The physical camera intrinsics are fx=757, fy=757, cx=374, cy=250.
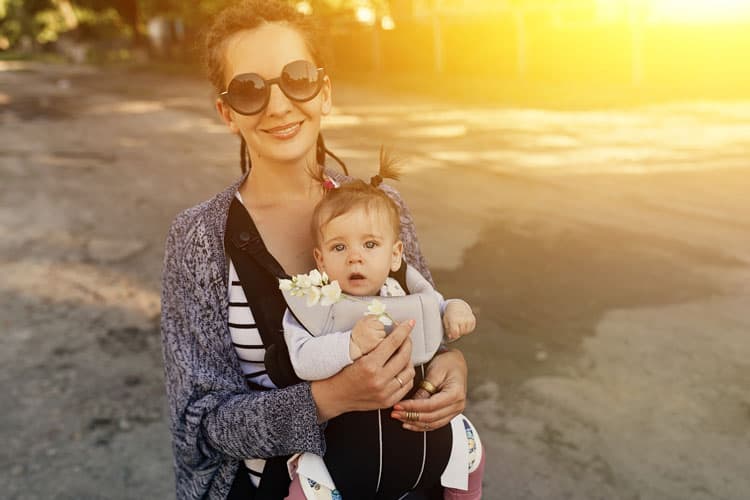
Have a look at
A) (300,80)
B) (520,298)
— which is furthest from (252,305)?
(520,298)

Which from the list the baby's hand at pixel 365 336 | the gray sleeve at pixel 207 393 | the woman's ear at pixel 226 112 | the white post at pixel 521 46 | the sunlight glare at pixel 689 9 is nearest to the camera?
the baby's hand at pixel 365 336

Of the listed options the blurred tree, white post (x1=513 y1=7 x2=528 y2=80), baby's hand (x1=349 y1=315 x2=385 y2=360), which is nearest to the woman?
baby's hand (x1=349 y1=315 x2=385 y2=360)

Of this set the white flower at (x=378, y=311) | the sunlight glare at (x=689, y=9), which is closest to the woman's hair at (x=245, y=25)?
the white flower at (x=378, y=311)

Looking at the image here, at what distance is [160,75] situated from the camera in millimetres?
26594

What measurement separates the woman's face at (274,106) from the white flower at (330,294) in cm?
46

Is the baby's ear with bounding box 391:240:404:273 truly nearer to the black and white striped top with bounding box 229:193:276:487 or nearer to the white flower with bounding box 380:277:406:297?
the white flower with bounding box 380:277:406:297

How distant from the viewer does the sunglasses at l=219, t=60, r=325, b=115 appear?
76.6 inches

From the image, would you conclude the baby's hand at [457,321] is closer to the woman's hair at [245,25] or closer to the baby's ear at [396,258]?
the baby's ear at [396,258]

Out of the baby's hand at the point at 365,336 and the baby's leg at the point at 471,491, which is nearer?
the baby's hand at the point at 365,336

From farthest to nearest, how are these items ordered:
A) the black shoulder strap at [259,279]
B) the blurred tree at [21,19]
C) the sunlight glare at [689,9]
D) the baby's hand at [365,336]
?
the blurred tree at [21,19]
the sunlight glare at [689,9]
the black shoulder strap at [259,279]
the baby's hand at [365,336]

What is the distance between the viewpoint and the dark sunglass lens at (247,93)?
1.94 metres

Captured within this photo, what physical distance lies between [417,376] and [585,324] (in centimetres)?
323

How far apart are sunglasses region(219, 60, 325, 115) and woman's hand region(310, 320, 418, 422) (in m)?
0.68

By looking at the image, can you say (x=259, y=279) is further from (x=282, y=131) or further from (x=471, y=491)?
(x=471, y=491)
